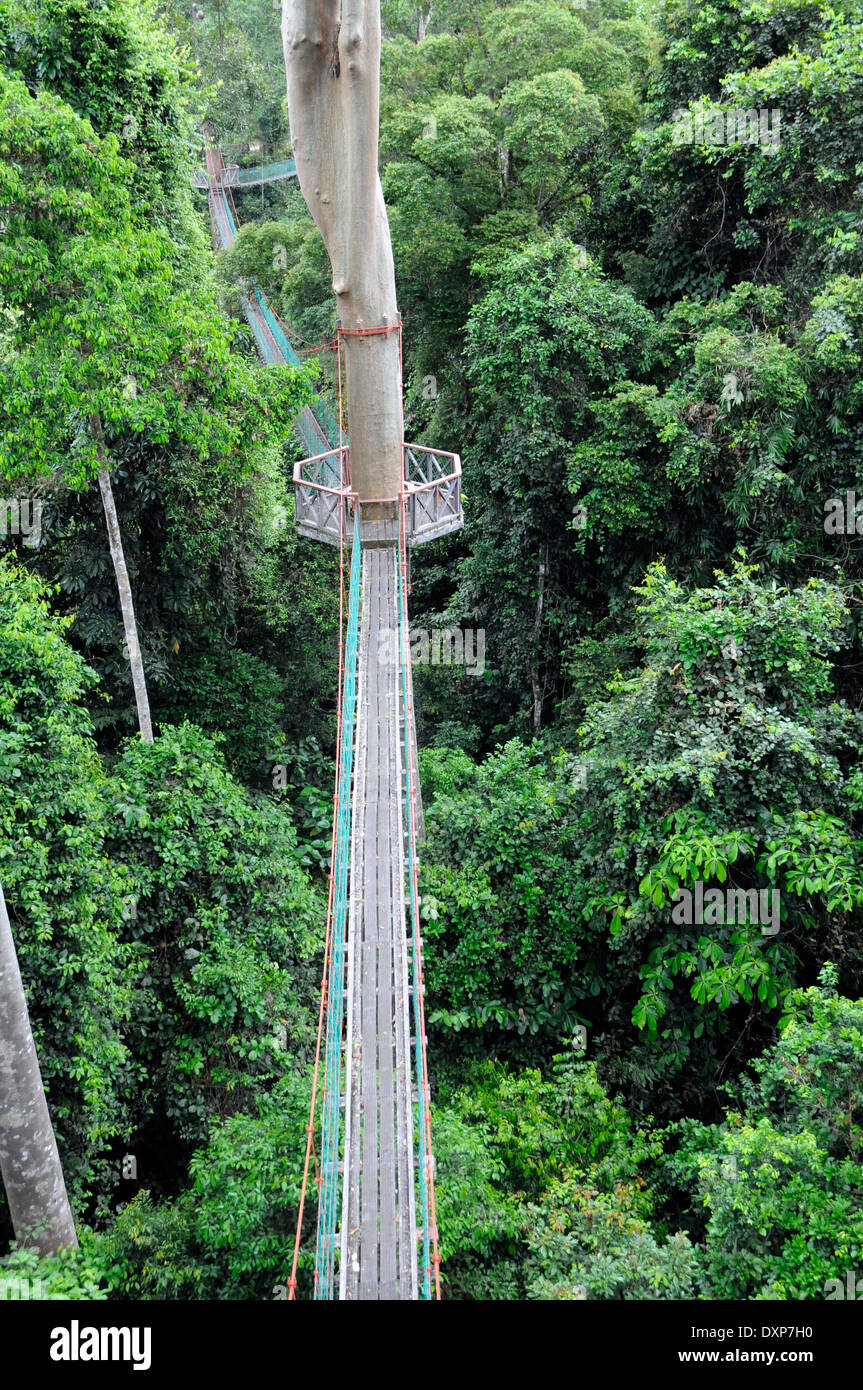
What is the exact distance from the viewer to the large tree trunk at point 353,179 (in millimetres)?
7332

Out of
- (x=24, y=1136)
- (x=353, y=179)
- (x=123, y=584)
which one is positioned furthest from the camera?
(x=123, y=584)

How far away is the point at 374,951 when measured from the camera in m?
5.98

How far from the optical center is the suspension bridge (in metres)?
4.69

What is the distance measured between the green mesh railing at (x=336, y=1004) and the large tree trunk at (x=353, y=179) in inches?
76.2

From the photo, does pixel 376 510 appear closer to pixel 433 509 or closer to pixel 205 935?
pixel 433 509

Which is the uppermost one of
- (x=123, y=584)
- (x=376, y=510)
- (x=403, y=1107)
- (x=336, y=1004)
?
(x=376, y=510)

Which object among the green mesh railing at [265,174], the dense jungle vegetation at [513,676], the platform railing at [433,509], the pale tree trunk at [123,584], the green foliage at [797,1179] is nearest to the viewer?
the green foliage at [797,1179]

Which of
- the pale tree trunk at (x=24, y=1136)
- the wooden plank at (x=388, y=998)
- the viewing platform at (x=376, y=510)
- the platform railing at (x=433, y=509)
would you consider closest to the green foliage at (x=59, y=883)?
the pale tree trunk at (x=24, y=1136)

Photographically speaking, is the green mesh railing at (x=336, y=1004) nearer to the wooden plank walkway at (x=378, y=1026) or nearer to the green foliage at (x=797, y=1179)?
the wooden plank walkway at (x=378, y=1026)

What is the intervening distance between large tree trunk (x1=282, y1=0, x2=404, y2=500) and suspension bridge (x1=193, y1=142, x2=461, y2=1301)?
566 millimetres

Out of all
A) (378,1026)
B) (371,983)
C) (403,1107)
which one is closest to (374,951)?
(371,983)

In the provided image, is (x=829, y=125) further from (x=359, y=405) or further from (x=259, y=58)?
(x=259, y=58)

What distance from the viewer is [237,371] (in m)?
8.15

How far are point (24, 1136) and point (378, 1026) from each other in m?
1.91
